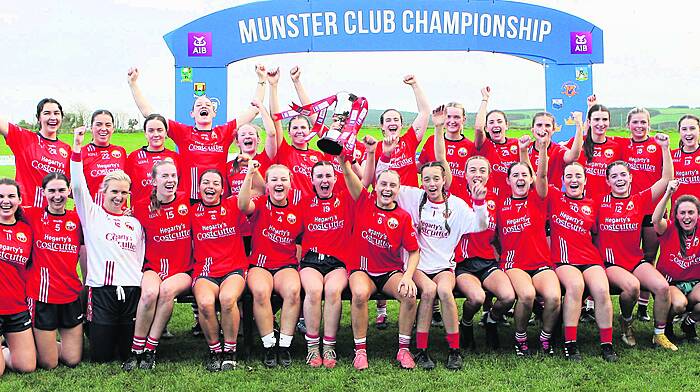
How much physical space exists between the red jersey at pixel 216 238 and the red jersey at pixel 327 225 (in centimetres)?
52

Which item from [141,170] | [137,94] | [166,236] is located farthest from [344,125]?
[137,94]

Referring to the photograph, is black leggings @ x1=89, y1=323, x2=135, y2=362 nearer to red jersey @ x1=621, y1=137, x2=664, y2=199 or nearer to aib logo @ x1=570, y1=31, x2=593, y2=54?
red jersey @ x1=621, y1=137, x2=664, y2=199

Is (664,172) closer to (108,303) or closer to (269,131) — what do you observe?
(269,131)

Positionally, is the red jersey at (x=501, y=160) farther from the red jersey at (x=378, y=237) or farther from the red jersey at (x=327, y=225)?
the red jersey at (x=327, y=225)

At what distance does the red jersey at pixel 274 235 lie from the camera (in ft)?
16.4

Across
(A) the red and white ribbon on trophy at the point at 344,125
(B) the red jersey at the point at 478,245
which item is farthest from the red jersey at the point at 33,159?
(B) the red jersey at the point at 478,245

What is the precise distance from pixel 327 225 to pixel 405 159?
4.00ft

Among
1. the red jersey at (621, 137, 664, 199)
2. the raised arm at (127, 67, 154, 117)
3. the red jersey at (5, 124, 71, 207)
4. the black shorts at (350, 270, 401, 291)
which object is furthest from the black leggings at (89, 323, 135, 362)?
the red jersey at (621, 137, 664, 199)

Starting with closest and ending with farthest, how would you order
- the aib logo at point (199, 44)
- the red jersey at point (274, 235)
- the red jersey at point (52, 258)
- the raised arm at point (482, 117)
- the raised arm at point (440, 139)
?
the red jersey at point (52, 258) < the red jersey at point (274, 235) < the raised arm at point (440, 139) < the raised arm at point (482, 117) < the aib logo at point (199, 44)

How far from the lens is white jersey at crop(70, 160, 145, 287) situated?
4754 mm

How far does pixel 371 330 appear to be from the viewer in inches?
228

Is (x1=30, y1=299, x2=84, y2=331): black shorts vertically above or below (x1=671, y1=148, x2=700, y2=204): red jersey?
below

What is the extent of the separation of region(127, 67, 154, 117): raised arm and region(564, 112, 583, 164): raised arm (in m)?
3.68

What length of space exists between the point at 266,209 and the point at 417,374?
65.1 inches
